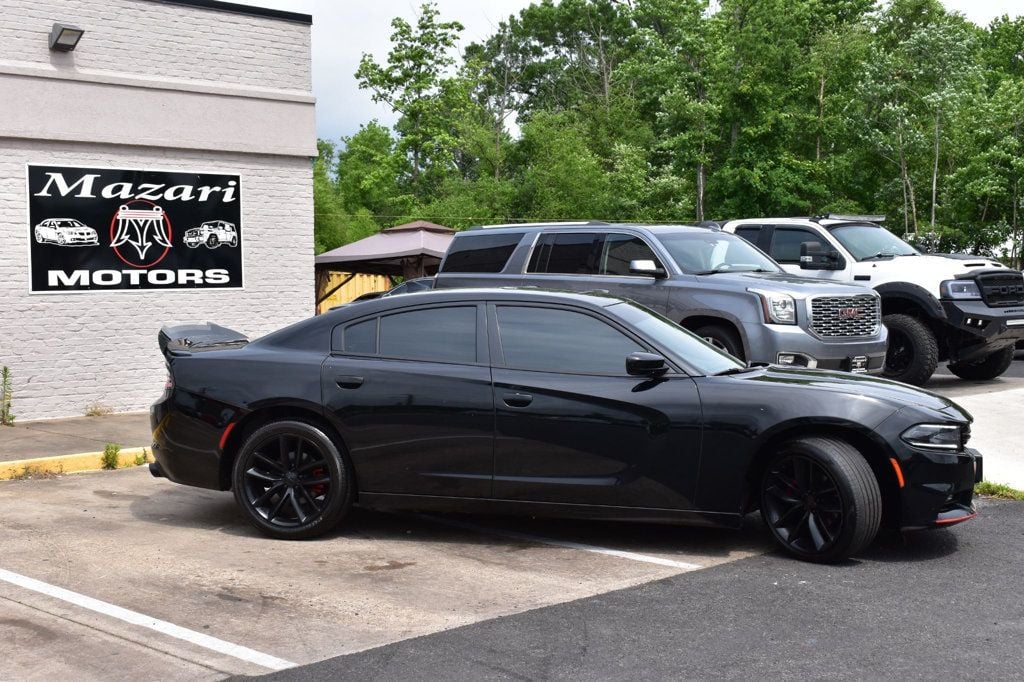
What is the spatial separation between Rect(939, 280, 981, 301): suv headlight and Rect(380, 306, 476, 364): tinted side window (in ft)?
28.4

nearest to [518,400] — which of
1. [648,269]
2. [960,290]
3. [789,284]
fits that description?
[648,269]

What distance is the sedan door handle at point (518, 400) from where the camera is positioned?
6539mm

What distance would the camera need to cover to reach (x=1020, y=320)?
45.2 ft

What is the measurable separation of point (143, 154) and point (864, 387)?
29.8ft

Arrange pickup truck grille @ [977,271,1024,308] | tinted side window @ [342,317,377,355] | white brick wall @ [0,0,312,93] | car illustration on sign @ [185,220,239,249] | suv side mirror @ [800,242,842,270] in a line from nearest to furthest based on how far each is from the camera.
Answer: tinted side window @ [342,317,377,355], white brick wall @ [0,0,312,93], car illustration on sign @ [185,220,239,249], pickup truck grille @ [977,271,1024,308], suv side mirror @ [800,242,842,270]

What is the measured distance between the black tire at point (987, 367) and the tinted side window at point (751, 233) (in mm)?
3087

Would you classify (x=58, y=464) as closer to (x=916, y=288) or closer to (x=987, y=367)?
(x=916, y=288)

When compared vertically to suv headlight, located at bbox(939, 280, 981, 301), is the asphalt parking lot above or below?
below

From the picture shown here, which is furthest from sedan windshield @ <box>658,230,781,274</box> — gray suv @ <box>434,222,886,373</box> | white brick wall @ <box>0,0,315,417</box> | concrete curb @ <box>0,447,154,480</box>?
concrete curb @ <box>0,447,154,480</box>

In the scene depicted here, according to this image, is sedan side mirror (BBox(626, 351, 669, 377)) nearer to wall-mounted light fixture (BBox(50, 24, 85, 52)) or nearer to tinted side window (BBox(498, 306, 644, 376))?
tinted side window (BBox(498, 306, 644, 376))

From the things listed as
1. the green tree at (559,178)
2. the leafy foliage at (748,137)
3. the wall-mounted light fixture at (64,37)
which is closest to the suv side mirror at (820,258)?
the wall-mounted light fixture at (64,37)

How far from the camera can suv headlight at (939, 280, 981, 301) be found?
44.8ft

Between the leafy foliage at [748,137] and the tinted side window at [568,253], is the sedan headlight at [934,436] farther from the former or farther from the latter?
the leafy foliage at [748,137]

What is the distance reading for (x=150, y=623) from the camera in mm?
5176
